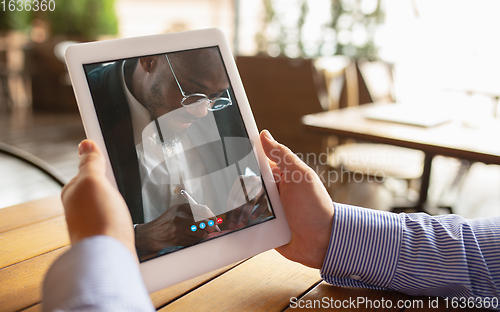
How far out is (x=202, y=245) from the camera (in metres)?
0.47

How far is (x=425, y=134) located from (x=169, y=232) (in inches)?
46.8

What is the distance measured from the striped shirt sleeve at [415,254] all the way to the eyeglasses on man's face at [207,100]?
8.4 inches

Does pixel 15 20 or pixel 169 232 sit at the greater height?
pixel 15 20

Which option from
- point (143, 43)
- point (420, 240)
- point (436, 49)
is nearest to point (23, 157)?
point (143, 43)

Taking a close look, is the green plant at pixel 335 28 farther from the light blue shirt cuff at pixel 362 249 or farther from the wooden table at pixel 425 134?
the light blue shirt cuff at pixel 362 249

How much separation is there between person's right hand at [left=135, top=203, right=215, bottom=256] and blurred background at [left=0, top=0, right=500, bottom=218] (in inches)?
28.1

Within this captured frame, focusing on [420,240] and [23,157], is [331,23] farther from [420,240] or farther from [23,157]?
[420,240]

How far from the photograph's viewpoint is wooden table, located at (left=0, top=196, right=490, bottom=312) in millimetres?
448

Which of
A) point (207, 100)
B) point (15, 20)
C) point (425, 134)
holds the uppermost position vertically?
point (15, 20)

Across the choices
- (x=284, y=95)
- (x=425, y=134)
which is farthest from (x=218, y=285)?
(x=284, y=95)

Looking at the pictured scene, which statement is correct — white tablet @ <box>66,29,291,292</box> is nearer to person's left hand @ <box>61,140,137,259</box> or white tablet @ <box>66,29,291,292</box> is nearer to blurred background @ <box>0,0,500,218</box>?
person's left hand @ <box>61,140,137,259</box>

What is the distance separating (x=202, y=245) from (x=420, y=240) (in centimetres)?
29

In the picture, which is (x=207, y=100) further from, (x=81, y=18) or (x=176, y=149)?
(x=81, y=18)

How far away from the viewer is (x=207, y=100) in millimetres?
529
